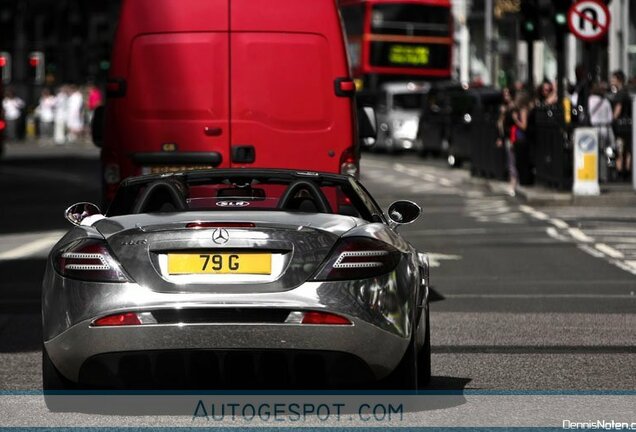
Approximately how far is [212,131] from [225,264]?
582cm

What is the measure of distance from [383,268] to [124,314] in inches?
44.2

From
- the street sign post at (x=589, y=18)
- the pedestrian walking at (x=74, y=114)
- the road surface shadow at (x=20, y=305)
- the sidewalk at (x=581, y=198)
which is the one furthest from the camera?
the pedestrian walking at (x=74, y=114)

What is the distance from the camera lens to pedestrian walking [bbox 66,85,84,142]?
60.8 m

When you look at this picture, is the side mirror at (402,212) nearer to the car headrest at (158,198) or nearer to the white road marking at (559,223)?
the car headrest at (158,198)

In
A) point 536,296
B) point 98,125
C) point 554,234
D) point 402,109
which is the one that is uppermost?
point 98,125

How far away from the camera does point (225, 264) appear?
26.3 ft

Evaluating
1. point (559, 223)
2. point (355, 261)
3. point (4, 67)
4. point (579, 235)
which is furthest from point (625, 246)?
point (4, 67)

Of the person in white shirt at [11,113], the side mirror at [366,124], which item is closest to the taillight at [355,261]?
the side mirror at [366,124]

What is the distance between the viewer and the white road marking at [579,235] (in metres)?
20.4

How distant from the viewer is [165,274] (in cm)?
802

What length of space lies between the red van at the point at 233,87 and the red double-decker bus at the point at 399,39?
114 ft

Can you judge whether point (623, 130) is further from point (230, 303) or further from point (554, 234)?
point (230, 303)

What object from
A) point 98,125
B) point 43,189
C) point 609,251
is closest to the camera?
point 98,125

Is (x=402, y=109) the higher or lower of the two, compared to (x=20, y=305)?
higher
